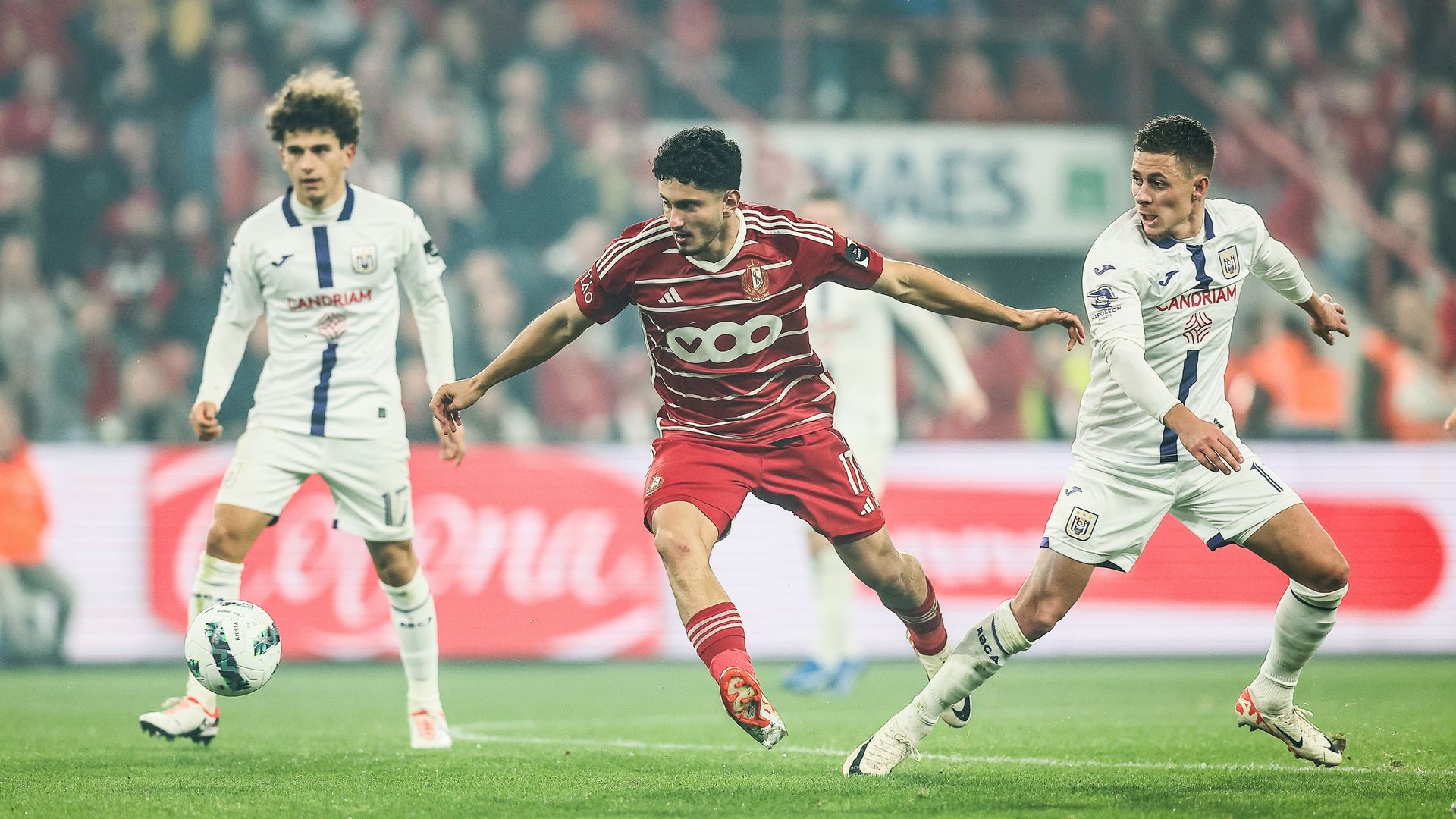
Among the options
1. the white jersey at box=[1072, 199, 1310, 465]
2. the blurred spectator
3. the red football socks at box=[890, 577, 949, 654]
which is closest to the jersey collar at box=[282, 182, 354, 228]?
the red football socks at box=[890, 577, 949, 654]

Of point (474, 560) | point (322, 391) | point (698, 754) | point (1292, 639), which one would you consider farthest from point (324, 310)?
point (474, 560)

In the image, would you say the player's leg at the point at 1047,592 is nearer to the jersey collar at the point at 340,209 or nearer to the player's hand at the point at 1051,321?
the player's hand at the point at 1051,321

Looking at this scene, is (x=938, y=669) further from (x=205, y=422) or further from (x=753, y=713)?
(x=205, y=422)

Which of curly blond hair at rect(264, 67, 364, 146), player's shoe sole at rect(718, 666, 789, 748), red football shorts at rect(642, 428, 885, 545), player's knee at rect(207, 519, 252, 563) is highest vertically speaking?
curly blond hair at rect(264, 67, 364, 146)

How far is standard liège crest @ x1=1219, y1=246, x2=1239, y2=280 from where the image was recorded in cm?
565

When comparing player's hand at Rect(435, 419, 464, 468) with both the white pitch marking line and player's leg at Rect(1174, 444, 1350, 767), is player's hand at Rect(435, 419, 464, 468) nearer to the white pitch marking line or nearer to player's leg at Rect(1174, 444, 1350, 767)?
the white pitch marking line

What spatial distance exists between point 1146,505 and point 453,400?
2.46 meters

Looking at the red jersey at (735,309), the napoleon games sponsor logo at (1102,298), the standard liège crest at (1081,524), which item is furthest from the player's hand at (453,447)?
the napoleon games sponsor logo at (1102,298)

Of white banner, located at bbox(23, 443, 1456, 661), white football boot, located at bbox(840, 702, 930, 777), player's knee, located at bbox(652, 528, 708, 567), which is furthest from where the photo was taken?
white banner, located at bbox(23, 443, 1456, 661)

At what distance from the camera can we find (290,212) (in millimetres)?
6570

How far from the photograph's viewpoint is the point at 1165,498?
5648 mm

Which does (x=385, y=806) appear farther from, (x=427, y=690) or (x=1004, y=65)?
(x=1004, y=65)

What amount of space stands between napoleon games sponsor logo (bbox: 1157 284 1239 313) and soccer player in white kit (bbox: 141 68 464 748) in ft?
8.99

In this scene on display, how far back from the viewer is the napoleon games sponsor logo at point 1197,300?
18.3 feet
